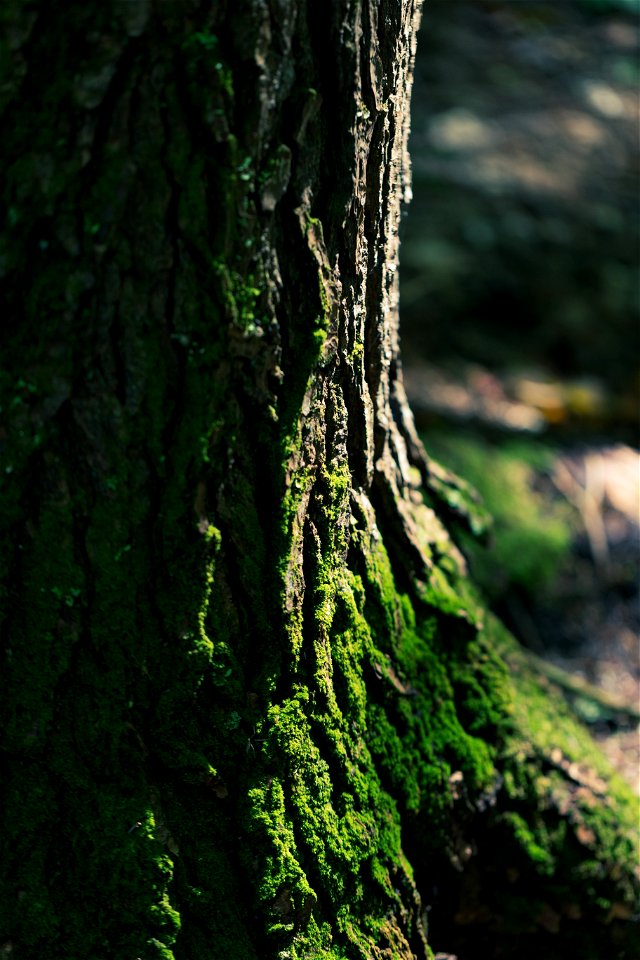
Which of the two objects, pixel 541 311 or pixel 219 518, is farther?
pixel 541 311

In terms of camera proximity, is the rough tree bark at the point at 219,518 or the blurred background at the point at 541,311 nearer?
the rough tree bark at the point at 219,518

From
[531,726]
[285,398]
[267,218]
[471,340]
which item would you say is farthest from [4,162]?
[471,340]

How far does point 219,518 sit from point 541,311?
5.02 meters

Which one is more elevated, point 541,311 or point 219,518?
point 541,311

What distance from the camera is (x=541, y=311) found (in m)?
5.85

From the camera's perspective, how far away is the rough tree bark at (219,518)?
1.14 meters

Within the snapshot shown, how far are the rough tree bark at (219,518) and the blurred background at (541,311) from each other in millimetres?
1141

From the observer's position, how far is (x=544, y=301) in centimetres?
591

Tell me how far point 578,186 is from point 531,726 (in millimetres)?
6385

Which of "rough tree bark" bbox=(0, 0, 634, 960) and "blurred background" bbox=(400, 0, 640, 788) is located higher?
"blurred background" bbox=(400, 0, 640, 788)

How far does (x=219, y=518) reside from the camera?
4.49 ft

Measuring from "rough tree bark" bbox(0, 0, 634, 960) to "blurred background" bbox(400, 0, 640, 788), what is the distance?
1141 millimetres

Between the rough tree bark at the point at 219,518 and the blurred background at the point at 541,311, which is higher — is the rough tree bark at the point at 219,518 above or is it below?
below

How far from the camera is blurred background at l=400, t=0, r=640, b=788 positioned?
3.76 meters
